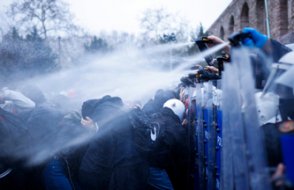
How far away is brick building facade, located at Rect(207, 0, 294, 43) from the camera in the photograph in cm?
926

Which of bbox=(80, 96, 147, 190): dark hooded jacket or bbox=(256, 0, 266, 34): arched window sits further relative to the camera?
bbox=(256, 0, 266, 34): arched window

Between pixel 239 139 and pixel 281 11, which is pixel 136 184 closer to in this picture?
pixel 239 139

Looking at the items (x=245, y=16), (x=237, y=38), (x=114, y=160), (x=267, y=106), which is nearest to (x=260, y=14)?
(x=245, y=16)

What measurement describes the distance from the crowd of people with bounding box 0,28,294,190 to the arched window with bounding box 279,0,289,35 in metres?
7.44

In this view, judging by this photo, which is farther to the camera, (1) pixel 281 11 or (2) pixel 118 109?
(1) pixel 281 11

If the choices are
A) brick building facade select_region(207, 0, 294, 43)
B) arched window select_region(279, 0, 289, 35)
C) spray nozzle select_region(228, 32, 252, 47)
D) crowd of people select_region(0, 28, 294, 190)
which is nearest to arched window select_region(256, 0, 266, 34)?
brick building facade select_region(207, 0, 294, 43)

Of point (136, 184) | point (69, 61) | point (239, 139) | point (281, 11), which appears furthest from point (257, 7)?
point (69, 61)

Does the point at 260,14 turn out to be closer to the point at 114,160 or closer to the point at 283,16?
the point at 283,16

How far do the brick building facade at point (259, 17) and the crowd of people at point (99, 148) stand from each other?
3665mm

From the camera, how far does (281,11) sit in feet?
32.4

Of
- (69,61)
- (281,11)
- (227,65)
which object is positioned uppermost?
(281,11)

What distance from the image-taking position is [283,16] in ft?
32.8

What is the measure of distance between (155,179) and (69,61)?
2543 centimetres

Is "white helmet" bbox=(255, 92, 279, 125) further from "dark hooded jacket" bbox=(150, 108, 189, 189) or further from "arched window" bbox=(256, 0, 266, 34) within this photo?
"arched window" bbox=(256, 0, 266, 34)
